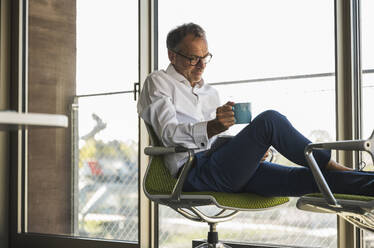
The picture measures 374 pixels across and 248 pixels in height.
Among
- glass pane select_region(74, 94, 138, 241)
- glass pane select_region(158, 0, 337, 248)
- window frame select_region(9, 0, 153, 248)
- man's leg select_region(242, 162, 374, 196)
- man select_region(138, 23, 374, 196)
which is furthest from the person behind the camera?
Result: window frame select_region(9, 0, 153, 248)

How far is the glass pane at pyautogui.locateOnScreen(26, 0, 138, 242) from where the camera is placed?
11.3 feet

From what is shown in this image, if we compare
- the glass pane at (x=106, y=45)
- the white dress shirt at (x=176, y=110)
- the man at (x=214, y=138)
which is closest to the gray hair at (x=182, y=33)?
the man at (x=214, y=138)

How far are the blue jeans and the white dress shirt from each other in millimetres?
98

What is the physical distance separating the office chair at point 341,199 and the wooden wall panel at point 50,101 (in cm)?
243

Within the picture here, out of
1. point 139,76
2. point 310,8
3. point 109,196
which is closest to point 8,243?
point 109,196

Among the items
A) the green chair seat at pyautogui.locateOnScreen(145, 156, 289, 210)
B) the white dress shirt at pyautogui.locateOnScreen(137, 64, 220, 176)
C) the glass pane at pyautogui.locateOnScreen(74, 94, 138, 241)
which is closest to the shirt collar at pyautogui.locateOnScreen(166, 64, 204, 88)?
the white dress shirt at pyautogui.locateOnScreen(137, 64, 220, 176)

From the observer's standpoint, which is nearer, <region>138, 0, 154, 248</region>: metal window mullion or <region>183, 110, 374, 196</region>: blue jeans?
<region>183, 110, 374, 196</region>: blue jeans

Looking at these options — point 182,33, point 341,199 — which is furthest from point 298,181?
point 182,33

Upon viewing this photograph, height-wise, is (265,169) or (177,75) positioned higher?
(177,75)

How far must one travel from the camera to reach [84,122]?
3.69 meters

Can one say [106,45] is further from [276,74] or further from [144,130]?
[276,74]

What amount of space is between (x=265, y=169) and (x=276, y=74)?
87cm

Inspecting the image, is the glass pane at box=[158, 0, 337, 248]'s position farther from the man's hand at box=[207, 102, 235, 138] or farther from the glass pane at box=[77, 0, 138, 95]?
the man's hand at box=[207, 102, 235, 138]

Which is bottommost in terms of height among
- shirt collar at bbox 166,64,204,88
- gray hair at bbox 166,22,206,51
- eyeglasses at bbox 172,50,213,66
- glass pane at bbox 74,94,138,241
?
glass pane at bbox 74,94,138,241
